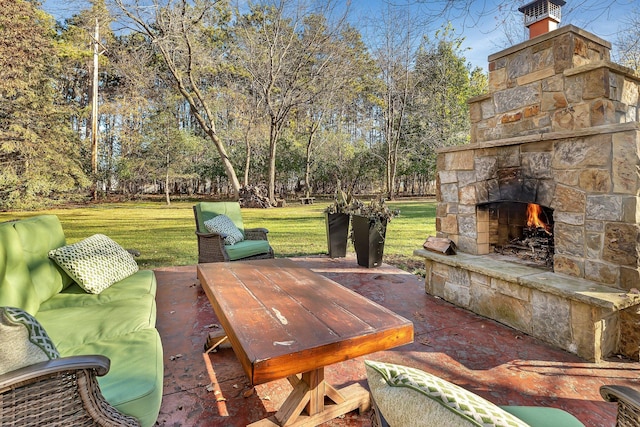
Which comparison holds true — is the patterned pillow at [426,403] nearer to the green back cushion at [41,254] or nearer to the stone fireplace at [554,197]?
the stone fireplace at [554,197]

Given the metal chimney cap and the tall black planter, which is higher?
the metal chimney cap

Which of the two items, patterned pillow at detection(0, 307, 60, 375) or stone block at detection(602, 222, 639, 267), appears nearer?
patterned pillow at detection(0, 307, 60, 375)

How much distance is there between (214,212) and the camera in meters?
4.52

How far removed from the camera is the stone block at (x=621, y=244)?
7.00 feet

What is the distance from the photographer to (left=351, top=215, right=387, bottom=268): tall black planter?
439cm

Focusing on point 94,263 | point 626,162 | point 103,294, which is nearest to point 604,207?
point 626,162

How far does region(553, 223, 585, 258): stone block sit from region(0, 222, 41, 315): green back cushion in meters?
3.51

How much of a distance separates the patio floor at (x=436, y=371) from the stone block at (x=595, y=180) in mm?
1131

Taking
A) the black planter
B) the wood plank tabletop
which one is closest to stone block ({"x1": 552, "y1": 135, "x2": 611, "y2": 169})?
the wood plank tabletop

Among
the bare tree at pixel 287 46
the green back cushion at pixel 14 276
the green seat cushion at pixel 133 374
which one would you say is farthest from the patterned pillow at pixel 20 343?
the bare tree at pixel 287 46

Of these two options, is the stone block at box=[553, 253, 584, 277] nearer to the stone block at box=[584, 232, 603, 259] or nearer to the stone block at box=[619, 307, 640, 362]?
the stone block at box=[584, 232, 603, 259]

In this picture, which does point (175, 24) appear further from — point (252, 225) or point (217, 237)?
point (217, 237)

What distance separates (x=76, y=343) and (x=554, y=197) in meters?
3.18

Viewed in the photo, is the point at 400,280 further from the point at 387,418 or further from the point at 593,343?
the point at 387,418
